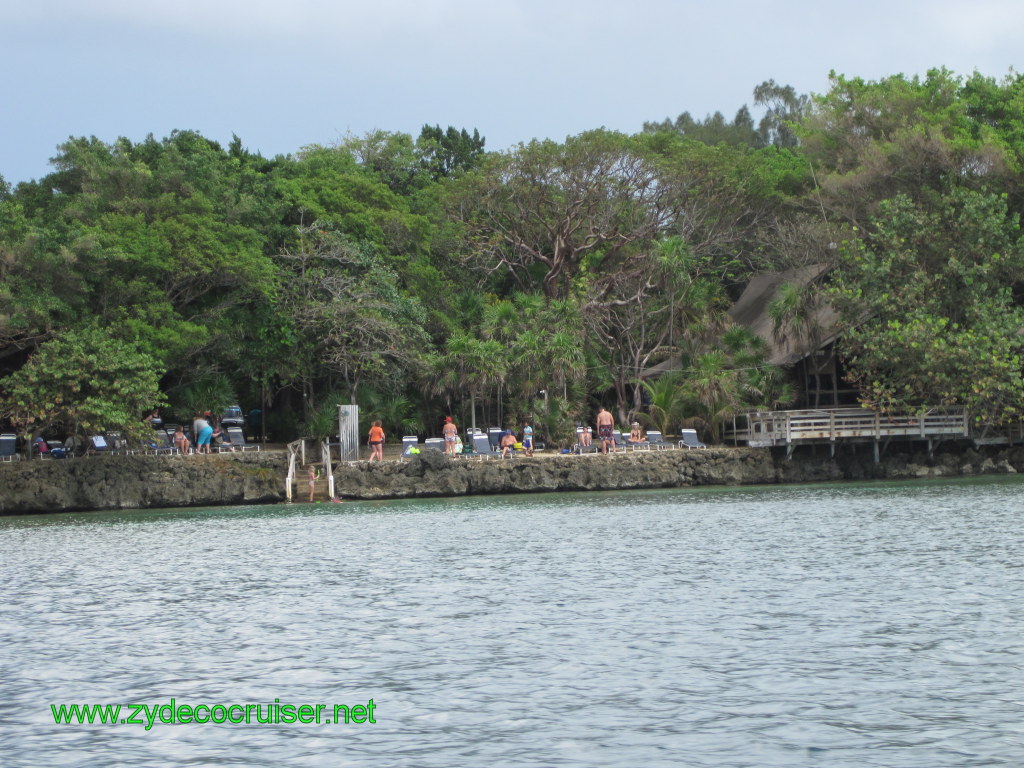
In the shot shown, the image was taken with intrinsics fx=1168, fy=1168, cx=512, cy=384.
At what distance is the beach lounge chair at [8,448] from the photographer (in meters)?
30.1

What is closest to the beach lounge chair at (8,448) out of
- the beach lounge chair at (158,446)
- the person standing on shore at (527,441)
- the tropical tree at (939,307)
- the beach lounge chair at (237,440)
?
the beach lounge chair at (158,446)

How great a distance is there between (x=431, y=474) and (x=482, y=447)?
168cm

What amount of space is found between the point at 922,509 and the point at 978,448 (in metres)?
13.4

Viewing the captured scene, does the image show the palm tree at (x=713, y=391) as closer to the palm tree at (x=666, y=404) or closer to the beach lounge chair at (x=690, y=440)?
the palm tree at (x=666, y=404)

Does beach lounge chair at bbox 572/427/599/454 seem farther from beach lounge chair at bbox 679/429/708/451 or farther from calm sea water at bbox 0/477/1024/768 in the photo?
calm sea water at bbox 0/477/1024/768

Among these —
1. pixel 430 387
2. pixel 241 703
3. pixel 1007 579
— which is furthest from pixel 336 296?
pixel 241 703

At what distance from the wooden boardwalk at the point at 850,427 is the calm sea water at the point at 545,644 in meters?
12.6

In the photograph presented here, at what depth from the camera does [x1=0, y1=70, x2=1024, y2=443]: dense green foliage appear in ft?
102

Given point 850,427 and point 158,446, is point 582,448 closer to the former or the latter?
point 850,427

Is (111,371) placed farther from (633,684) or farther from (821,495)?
(633,684)

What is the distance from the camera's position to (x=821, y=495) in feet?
92.7

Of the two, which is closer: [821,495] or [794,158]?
[821,495]

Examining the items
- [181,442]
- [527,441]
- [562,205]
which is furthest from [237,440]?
[562,205]

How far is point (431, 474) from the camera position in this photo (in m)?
31.8
